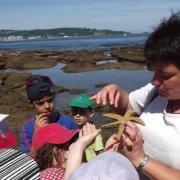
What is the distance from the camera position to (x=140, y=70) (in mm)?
25516

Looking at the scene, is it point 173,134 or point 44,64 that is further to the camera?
point 44,64

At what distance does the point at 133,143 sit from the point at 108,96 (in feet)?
1.92

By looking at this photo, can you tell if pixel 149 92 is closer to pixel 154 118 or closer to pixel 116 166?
pixel 154 118

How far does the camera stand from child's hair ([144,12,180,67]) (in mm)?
2369

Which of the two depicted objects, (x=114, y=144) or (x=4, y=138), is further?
(x=4, y=138)

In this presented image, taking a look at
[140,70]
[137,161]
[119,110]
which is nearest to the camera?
[137,161]

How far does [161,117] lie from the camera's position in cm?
254

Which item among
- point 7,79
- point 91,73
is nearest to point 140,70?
point 91,73

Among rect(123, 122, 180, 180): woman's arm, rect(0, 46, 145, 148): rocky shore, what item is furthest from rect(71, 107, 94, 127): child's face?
rect(0, 46, 145, 148): rocky shore

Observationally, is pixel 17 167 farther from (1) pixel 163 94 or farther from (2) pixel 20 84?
(2) pixel 20 84

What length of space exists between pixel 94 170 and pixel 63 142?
43.2 inches

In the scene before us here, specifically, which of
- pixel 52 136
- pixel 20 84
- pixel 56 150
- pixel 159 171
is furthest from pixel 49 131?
pixel 20 84

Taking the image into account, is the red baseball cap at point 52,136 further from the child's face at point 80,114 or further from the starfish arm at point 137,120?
the child's face at point 80,114

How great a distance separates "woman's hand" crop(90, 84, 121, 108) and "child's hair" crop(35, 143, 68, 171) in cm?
56
